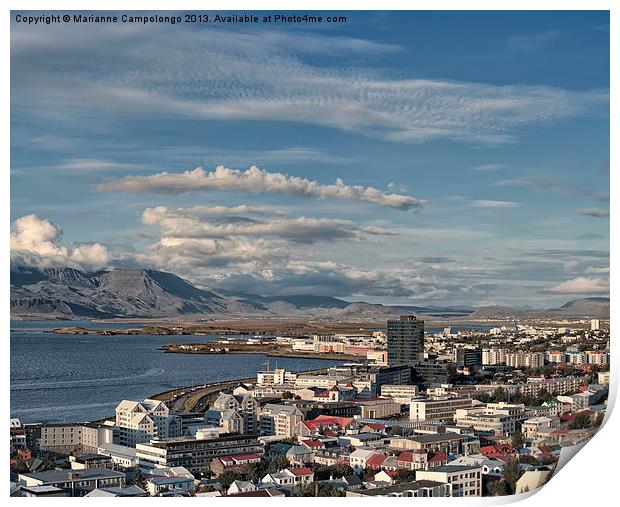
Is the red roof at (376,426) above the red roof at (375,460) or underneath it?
underneath

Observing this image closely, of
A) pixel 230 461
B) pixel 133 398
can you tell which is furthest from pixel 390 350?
pixel 230 461

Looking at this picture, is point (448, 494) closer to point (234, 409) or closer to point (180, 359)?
point (234, 409)

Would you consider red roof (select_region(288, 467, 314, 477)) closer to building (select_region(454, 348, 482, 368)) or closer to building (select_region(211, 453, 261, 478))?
building (select_region(211, 453, 261, 478))

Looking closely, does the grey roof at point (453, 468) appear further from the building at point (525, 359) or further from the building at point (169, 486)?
the building at point (525, 359)

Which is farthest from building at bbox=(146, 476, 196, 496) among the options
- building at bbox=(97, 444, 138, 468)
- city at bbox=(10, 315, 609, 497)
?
building at bbox=(97, 444, 138, 468)

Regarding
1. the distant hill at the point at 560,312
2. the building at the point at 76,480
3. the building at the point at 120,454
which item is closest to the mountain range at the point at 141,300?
the distant hill at the point at 560,312
